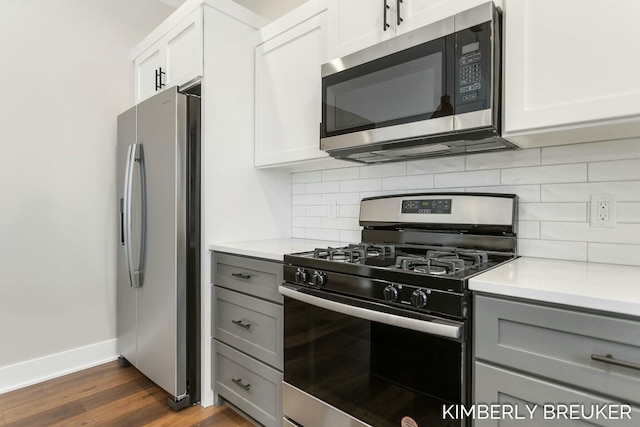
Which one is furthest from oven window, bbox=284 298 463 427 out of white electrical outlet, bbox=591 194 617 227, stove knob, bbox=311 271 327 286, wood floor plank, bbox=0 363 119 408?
wood floor plank, bbox=0 363 119 408

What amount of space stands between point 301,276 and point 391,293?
1.45ft

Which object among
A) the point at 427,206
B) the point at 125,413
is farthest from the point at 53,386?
the point at 427,206

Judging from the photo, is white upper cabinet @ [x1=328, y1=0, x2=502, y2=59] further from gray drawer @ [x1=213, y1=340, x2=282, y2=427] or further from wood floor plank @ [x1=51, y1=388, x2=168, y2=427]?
wood floor plank @ [x1=51, y1=388, x2=168, y2=427]

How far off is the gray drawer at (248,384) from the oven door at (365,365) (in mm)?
112

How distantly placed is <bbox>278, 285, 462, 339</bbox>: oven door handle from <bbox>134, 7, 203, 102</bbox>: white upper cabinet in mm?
1414

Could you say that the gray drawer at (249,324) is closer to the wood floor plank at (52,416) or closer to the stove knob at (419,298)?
the stove knob at (419,298)

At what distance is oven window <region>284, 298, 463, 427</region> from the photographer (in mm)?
1055

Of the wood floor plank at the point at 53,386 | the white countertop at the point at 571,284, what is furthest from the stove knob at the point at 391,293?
the wood floor plank at the point at 53,386

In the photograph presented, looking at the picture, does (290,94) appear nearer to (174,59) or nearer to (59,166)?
(174,59)

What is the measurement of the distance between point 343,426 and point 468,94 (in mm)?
1301

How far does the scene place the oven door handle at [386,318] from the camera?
3.28ft

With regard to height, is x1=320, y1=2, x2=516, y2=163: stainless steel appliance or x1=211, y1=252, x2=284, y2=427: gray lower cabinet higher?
x1=320, y1=2, x2=516, y2=163: stainless steel appliance

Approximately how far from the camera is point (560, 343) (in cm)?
88

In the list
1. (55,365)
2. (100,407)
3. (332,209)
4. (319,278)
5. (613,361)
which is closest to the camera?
(613,361)
